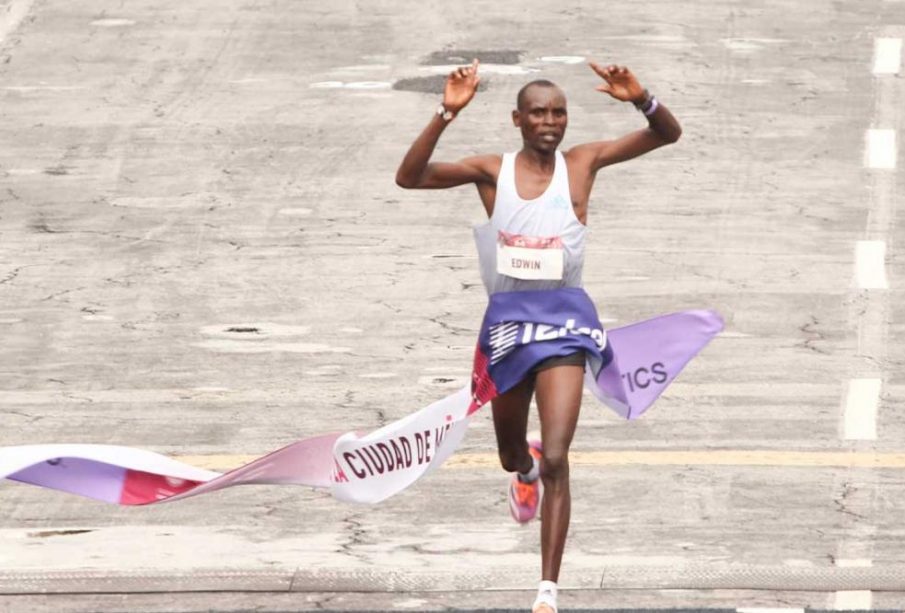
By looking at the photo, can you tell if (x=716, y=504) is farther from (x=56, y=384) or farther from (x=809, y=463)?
(x=56, y=384)

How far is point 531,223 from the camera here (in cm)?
926

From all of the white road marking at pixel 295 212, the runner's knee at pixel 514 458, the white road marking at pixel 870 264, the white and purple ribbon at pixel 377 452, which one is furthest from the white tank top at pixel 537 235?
the white road marking at pixel 295 212

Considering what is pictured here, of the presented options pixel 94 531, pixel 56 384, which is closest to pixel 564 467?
pixel 94 531

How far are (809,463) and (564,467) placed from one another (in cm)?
309

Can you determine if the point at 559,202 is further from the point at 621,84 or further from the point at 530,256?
the point at 621,84

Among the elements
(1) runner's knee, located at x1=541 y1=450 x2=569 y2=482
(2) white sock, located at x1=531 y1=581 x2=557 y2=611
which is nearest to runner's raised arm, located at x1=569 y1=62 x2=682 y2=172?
(1) runner's knee, located at x1=541 y1=450 x2=569 y2=482

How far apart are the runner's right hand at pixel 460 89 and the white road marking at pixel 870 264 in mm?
6401

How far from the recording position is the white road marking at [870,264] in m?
14.9

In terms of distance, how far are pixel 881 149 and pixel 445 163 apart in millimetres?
8899

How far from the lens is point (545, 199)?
9.28 meters

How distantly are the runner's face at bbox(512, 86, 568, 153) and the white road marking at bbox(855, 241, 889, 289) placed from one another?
6.10m

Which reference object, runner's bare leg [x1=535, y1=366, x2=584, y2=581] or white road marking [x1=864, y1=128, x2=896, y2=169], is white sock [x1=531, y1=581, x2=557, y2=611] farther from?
white road marking [x1=864, y1=128, x2=896, y2=169]

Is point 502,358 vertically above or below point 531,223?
below

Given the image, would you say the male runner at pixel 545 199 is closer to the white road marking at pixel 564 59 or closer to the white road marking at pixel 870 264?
the white road marking at pixel 870 264
